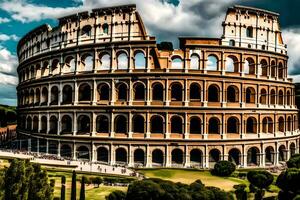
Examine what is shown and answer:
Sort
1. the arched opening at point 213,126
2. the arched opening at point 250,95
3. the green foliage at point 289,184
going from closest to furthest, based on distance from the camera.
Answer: the green foliage at point 289,184, the arched opening at point 213,126, the arched opening at point 250,95

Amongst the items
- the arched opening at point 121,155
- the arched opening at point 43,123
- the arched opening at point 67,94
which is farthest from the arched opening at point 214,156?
the arched opening at point 43,123

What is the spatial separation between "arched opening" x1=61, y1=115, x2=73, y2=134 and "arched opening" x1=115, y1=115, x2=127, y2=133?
21.6 feet

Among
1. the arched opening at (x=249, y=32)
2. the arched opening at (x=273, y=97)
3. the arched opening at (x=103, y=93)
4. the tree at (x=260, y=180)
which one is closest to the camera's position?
the tree at (x=260, y=180)

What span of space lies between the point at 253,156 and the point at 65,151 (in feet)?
80.8

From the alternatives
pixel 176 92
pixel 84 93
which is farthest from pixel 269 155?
pixel 84 93

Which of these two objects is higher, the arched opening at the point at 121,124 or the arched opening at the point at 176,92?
the arched opening at the point at 176,92

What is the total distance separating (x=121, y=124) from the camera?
1665 inches

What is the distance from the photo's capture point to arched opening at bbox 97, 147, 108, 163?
136 feet

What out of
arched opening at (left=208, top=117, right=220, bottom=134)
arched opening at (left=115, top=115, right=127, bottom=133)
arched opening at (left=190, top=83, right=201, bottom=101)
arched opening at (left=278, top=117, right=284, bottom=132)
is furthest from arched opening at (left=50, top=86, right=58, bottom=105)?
arched opening at (left=278, top=117, right=284, bottom=132)

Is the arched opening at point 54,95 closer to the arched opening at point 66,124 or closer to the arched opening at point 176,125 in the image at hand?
the arched opening at point 66,124

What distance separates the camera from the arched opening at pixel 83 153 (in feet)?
137

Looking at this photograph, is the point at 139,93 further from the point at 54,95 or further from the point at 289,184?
the point at 289,184

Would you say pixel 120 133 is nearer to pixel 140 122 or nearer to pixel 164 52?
pixel 140 122

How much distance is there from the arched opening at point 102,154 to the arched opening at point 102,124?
93.0 inches
